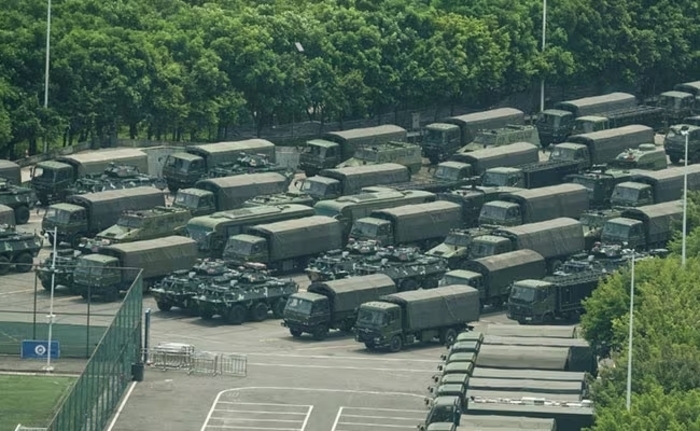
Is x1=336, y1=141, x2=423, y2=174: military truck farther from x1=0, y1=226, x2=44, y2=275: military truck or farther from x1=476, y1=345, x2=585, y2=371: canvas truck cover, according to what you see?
x1=476, y1=345, x2=585, y2=371: canvas truck cover

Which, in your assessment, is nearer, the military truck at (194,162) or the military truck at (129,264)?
the military truck at (129,264)

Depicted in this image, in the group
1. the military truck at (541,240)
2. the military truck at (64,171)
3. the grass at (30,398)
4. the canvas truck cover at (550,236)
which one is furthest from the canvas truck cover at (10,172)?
the grass at (30,398)

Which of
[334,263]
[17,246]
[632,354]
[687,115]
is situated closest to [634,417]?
[632,354]

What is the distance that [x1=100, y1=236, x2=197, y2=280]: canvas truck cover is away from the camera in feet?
459

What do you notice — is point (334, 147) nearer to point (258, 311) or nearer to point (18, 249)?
point (18, 249)

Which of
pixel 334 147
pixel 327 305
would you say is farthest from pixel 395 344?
pixel 334 147

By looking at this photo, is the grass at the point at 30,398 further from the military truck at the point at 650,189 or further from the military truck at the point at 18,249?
the military truck at the point at 650,189

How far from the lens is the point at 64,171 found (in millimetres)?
159250

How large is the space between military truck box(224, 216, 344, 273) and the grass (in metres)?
20.1

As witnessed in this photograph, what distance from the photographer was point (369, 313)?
429 ft

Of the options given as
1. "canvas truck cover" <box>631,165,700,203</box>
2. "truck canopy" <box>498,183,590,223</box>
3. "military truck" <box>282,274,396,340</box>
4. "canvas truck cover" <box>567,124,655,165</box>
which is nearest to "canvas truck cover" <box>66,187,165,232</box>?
"military truck" <box>282,274,396,340</box>

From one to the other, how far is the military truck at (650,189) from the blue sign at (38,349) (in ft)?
140

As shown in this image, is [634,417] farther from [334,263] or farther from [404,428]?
[334,263]

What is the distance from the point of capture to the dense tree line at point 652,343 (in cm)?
9881
